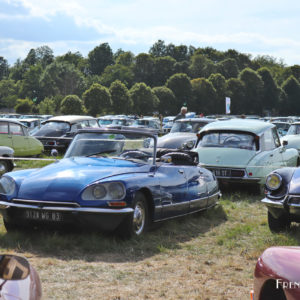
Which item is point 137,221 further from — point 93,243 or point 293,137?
point 293,137

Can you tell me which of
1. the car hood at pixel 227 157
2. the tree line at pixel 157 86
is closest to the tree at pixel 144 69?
the tree line at pixel 157 86

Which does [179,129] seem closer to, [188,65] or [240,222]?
[240,222]

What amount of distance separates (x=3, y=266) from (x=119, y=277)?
8.17ft

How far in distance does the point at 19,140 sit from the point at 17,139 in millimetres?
96

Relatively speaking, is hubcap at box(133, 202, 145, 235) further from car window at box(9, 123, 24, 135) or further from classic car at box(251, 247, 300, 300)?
car window at box(9, 123, 24, 135)

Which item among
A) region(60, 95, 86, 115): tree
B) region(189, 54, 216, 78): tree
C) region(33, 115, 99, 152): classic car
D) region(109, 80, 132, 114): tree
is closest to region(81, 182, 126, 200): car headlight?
region(33, 115, 99, 152): classic car

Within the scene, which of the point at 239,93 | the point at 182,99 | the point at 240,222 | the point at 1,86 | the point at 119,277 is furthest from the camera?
the point at 1,86

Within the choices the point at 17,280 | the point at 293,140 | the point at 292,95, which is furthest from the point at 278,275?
the point at 292,95

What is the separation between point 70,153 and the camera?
7.96m

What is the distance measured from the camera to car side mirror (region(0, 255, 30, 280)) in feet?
8.92

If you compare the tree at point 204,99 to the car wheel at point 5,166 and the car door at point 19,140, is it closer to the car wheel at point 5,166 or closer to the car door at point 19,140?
the car door at point 19,140

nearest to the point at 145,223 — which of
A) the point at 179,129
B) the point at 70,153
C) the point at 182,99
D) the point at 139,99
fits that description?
the point at 70,153

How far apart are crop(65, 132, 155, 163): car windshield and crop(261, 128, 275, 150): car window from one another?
15.1 ft

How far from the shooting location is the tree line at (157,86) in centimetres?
7569
